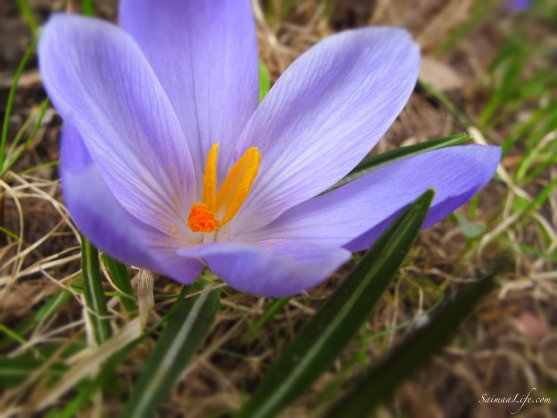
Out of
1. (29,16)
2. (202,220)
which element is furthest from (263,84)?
(29,16)

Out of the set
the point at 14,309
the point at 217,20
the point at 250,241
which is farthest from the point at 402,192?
the point at 14,309

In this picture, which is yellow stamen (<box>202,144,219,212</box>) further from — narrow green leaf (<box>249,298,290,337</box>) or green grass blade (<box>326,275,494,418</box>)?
green grass blade (<box>326,275,494,418</box>)

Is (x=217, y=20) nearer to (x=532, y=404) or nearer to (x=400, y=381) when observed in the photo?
(x=400, y=381)

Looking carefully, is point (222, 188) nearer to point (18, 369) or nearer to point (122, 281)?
point (122, 281)

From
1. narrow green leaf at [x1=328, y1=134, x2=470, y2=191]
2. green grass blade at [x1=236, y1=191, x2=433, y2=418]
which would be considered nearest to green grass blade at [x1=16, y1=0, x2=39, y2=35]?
narrow green leaf at [x1=328, y1=134, x2=470, y2=191]

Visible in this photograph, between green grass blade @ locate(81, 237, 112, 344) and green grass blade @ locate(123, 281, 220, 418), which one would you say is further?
green grass blade @ locate(81, 237, 112, 344)

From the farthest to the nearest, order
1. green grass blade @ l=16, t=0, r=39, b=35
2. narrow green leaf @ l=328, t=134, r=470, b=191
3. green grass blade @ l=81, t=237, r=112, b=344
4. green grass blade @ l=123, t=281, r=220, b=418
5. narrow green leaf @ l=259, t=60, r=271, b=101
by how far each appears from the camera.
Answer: green grass blade @ l=16, t=0, r=39, b=35, narrow green leaf @ l=259, t=60, r=271, b=101, narrow green leaf @ l=328, t=134, r=470, b=191, green grass blade @ l=81, t=237, r=112, b=344, green grass blade @ l=123, t=281, r=220, b=418
